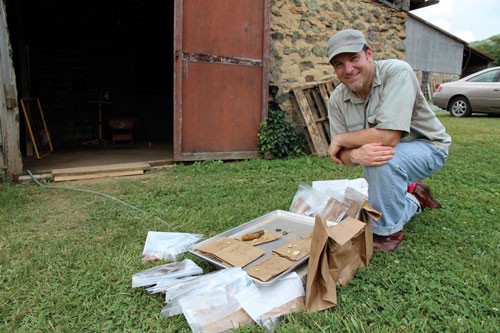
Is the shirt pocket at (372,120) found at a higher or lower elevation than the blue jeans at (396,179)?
higher

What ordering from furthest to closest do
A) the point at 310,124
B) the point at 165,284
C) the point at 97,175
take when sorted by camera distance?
the point at 310,124 < the point at 97,175 < the point at 165,284

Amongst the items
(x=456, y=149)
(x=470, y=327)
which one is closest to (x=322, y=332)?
(x=470, y=327)

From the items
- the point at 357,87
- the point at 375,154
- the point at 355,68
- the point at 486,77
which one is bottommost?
the point at 375,154

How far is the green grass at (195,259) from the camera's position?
1.44m

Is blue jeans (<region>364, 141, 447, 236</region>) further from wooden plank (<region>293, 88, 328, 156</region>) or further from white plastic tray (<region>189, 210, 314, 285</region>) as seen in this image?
wooden plank (<region>293, 88, 328, 156</region>)

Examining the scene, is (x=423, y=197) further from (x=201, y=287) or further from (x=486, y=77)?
(x=486, y=77)

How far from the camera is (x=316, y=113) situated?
17.5 ft

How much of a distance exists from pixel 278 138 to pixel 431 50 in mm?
18569

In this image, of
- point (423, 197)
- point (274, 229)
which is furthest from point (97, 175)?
point (423, 197)

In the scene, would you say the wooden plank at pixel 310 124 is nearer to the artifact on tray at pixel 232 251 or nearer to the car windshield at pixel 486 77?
the artifact on tray at pixel 232 251

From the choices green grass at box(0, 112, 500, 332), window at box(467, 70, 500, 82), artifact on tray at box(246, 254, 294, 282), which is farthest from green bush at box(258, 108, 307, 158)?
window at box(467, 70, 500, 82)

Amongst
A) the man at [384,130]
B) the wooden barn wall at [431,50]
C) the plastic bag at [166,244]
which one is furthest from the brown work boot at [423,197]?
the wooden barn wall at [431,50]

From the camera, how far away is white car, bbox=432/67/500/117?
929cm

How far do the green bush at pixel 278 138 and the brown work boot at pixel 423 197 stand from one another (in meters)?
2.37
